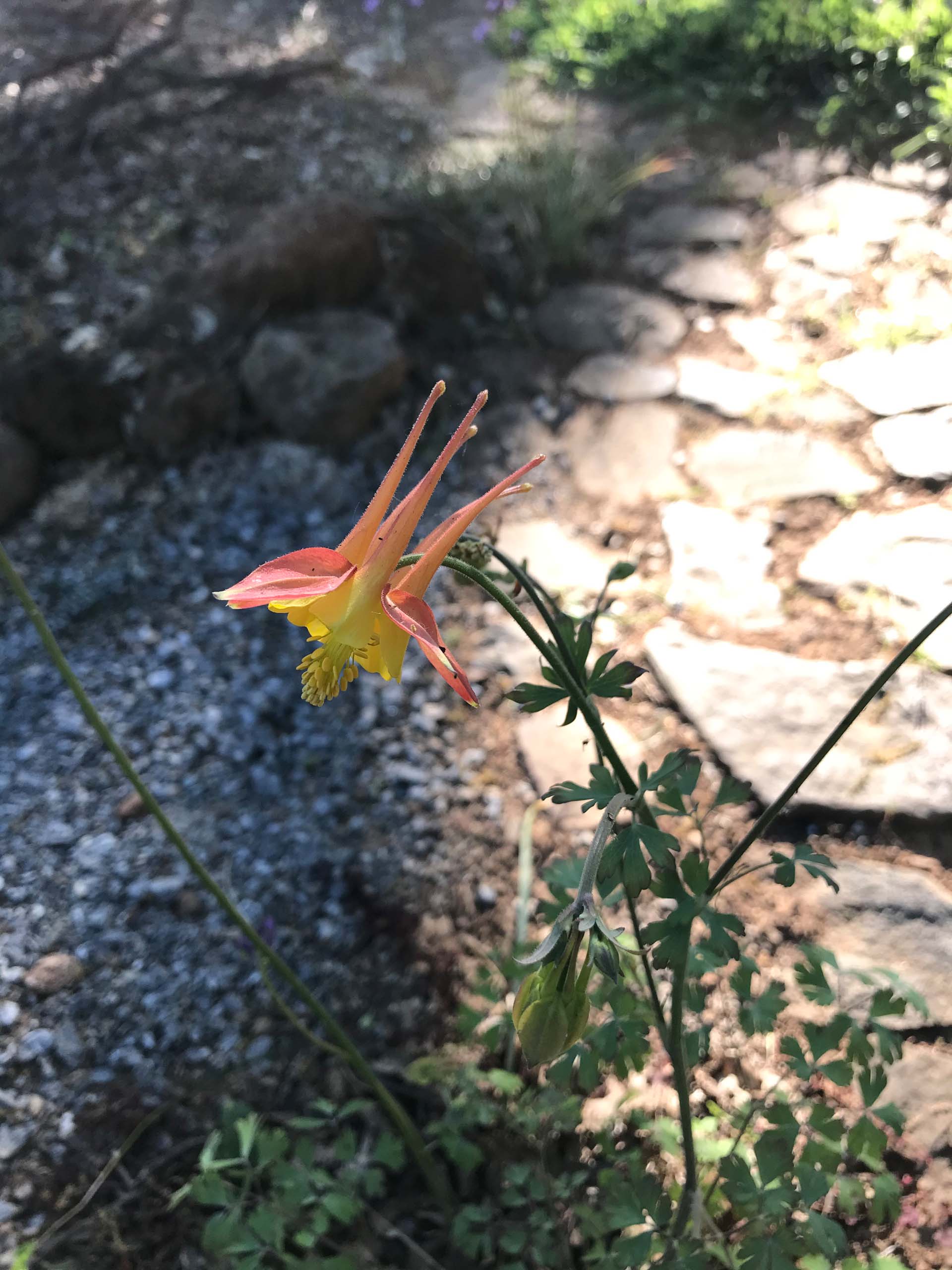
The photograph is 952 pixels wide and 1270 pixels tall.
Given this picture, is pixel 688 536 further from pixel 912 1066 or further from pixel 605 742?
pixel 605 742

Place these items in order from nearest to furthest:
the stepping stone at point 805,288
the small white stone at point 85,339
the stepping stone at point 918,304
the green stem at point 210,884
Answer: the green stem at point 210,884 → the small white stone at point 85,339 → the stepping stone at point 918,304 → the stepping stone at point 805,288

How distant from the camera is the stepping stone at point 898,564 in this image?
227 cm

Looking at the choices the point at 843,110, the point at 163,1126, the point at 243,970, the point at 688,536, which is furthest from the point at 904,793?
the point at 843,110

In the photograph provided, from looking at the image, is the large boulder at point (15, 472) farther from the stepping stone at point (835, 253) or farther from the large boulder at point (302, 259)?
the stepping stone at point (835, 253)

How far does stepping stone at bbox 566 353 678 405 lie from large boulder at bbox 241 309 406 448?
0.63 metres

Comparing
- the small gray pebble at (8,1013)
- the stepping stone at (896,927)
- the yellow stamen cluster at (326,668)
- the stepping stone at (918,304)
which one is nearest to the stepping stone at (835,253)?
the stepping stone at (918,304)

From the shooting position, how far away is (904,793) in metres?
1.96

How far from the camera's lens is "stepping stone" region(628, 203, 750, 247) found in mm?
3525

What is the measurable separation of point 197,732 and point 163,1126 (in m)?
0.88

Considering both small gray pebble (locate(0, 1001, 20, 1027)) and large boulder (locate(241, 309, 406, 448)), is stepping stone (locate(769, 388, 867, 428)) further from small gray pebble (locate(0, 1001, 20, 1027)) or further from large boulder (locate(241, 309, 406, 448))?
small gray pebble (locate(0, 1001, 20, 1027))

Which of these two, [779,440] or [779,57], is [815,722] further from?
[779,57]

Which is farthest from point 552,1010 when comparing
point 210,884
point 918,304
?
point 918,304

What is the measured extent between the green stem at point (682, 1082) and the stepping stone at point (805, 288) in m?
2.66

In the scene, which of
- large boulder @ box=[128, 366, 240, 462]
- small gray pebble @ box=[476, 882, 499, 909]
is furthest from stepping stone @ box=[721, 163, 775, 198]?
small gray pebble @ box=[476, 882, 499, 909]
